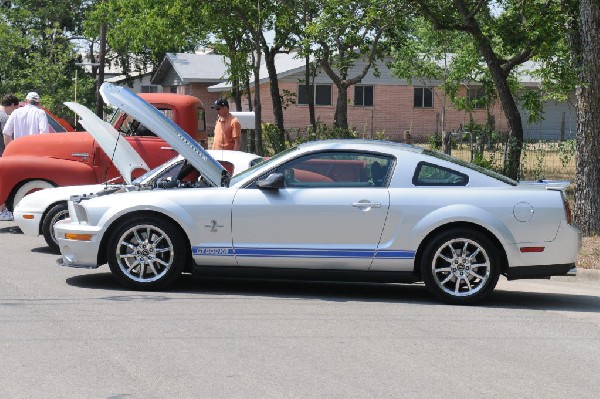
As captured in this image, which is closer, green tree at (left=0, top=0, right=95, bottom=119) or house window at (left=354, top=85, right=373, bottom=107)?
green tree at (left=0, top=0, right=95, bottom=119)

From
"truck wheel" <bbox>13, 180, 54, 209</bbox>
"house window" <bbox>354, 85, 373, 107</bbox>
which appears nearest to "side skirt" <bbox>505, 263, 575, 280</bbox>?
"truck wheel" <bbox>13, 180, 54, 209</bbox>

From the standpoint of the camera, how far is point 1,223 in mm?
15516

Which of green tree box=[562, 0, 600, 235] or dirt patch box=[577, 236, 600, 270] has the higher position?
green tree box=[562, 0, 600, 235]

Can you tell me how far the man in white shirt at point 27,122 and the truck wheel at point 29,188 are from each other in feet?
7.20

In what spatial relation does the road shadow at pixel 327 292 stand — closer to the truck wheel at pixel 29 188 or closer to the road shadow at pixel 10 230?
the truck wheel at pixel 29 188

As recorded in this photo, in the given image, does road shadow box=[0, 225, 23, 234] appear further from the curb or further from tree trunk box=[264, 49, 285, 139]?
tree trunk box=[264, 49, 285, 139]

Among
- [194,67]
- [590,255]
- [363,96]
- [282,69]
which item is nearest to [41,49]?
[194,67]

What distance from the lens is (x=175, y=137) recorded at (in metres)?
9.80

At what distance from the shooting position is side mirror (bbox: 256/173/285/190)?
30.2 ft

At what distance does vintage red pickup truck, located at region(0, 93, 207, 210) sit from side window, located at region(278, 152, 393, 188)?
4.49m

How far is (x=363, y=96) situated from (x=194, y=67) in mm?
10869

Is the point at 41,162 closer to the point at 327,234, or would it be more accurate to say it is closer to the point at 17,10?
the point at 327,234

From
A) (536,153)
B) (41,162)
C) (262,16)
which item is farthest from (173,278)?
(262,16)

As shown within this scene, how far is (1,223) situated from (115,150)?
4861 mm
